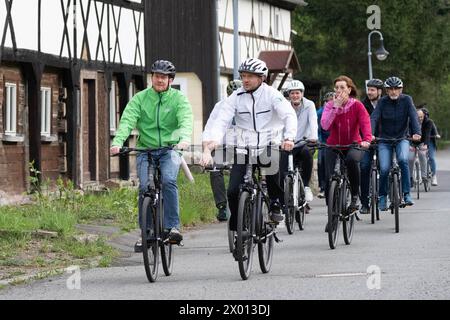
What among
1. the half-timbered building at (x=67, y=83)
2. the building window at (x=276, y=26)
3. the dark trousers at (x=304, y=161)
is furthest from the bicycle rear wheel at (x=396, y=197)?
the building window at (x=276, y=26)

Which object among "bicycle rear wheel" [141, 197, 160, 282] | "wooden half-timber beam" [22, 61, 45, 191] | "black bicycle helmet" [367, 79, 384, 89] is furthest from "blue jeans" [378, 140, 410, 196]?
"wooden half-timber beam" [22, 61, 45, 191]

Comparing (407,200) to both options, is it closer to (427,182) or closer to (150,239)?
(150,239)

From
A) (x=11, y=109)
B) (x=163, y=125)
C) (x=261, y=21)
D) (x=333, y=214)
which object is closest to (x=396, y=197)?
(x=333, y=214)

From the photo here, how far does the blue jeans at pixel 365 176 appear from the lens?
18375 millimetres

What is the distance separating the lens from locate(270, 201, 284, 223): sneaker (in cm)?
1312

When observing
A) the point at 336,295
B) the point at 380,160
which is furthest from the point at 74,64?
the point at 336,295

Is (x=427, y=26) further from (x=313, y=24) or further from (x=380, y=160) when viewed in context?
(x=380, y=160)

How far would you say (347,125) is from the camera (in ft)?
55.4

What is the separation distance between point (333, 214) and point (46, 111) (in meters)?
12.0

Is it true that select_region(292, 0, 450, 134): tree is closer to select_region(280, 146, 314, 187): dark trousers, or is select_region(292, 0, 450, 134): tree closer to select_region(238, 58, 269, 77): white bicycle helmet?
select_region(280, 146, 314, 187): dark trousers

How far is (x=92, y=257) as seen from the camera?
14.9 m

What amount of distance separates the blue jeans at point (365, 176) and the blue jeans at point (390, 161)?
0.19 metres

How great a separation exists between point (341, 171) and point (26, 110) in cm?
958

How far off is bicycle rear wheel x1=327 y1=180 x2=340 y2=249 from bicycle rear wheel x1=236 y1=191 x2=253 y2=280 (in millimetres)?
2811
